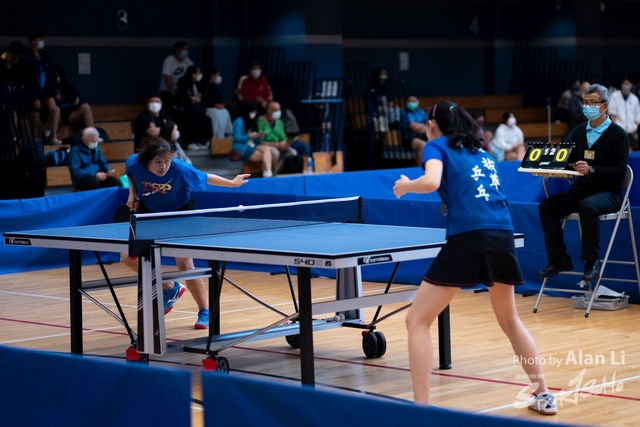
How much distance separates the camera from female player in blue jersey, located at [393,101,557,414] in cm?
511

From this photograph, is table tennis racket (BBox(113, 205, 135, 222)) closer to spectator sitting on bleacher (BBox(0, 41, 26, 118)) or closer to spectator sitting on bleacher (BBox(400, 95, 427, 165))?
spectator sitting on bleacher (BBox(0, 41, 26, 118))

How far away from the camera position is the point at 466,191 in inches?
204

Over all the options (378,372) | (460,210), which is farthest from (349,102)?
(460,210)

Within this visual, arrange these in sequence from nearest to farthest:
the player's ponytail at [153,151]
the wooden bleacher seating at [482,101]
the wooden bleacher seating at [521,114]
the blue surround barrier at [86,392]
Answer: the blue surround barrier at [86,392]
the player's ponytail at [153,151]
the wooden bleacher seating at [482,101]
the wooden bleacher seating at [521,114]

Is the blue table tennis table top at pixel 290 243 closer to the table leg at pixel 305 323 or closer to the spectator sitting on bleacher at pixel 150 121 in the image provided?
the table leg at pixel 305 323

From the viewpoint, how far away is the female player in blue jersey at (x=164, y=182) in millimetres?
7434

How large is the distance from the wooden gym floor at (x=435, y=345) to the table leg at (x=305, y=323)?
19.1 inches

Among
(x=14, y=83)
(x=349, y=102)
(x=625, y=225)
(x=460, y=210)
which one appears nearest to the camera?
(x=460, y=210)

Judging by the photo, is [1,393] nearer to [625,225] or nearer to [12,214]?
[625,225]

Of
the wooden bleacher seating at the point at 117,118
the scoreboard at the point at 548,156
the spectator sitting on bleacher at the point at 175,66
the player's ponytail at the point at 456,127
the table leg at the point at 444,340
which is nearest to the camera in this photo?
the player's ponytail at the point at 456,127

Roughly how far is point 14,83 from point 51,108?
2.10 ft

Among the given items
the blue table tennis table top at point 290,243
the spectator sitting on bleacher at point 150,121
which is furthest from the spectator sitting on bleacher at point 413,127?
the blue table tennis table top at point 290,243

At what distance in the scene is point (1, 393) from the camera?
4.02 metres

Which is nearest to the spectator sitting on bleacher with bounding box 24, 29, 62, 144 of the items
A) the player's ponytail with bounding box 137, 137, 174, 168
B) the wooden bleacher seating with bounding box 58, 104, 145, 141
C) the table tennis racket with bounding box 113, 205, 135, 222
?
the wooden bleacher seating with bounding box 58, 104, 145, 141
